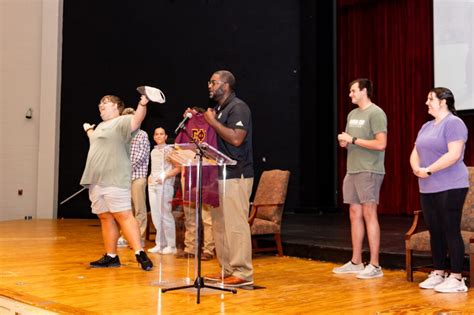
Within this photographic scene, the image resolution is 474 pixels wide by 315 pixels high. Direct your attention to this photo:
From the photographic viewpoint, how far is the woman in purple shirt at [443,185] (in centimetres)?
360

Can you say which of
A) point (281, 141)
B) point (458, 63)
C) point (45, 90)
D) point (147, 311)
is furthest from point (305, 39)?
point (147, 311)

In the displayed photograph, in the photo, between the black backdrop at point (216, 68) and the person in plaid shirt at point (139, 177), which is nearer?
the person in plaid shirt at point (139, 177)

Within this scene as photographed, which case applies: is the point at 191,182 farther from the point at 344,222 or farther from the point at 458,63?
the point at 458,63

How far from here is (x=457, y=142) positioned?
11.9 ft

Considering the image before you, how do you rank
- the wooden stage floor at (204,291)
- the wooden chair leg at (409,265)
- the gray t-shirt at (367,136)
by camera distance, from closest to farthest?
the wooden stage floor at (204,291), the wooden chair leg at (409,265), the gray t-shirt at (367,136)

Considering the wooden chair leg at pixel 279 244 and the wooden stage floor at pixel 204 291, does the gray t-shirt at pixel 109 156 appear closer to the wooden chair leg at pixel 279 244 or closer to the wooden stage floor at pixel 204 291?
the wooden stage floor at pixel 204 291

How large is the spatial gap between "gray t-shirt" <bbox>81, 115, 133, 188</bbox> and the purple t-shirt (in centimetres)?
204

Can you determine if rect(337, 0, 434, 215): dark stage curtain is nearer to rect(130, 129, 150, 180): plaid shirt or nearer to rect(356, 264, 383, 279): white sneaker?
rect(130, 129, 150, 180): plaid shirt

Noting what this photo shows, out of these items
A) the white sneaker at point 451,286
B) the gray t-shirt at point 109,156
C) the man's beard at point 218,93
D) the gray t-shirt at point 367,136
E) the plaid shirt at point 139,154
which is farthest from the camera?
the plaid shirt at point 139,154

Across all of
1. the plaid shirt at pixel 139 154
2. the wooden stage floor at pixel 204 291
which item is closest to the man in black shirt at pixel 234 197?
the wooden stage floor at pixel 204 291

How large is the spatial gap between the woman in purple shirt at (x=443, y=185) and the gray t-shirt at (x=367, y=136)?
39 cm

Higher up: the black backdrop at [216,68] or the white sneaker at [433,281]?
the black backdrop at [216,68]

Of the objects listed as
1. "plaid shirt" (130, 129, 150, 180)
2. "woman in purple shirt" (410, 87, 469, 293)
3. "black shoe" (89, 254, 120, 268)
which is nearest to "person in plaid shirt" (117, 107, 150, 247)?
"plaid shirt" (130, 129, 150, 180)

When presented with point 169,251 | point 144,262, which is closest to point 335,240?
point 144,262
